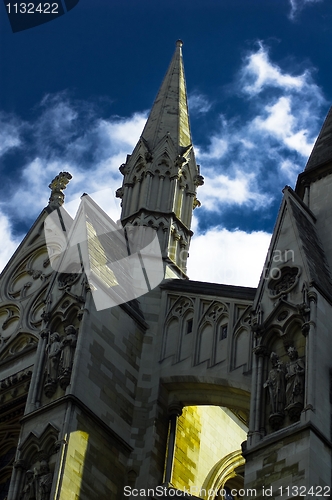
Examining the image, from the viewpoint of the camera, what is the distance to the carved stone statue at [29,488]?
56.7 ft

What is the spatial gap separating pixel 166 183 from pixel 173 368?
5780 mm

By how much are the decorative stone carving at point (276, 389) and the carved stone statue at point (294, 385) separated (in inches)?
4.4

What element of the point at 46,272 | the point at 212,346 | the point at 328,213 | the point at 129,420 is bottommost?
the point at 129,420

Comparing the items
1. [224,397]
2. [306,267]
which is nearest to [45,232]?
[224,397]

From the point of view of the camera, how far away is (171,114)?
2652 cm

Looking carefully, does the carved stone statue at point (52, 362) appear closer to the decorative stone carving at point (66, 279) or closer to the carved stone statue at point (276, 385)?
the decorative stone carving at point (66, 279)

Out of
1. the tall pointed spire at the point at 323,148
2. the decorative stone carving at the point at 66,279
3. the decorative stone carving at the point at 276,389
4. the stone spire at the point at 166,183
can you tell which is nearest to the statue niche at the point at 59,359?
the decorative stone carving at the point at 66,279

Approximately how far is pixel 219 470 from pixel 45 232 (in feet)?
25.8

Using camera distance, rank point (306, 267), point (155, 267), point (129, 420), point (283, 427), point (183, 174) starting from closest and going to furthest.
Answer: point (283, 427) → point (306, 267) → point (129, 420) → point (155, 267) → point (183, 174)

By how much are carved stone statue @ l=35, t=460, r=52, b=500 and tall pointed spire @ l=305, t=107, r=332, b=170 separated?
24.6 feet

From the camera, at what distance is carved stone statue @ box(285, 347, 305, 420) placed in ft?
Result: 52.0

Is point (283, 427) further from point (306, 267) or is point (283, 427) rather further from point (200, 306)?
point (200, 306)

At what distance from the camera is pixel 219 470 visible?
21.4m

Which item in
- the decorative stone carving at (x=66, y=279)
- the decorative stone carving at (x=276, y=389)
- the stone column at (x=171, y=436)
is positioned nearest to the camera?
the decorative stone carving at (x=276, y=389)
